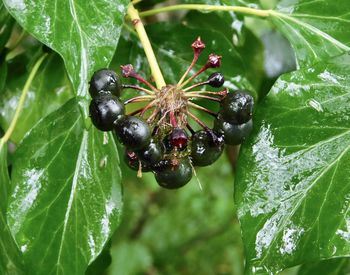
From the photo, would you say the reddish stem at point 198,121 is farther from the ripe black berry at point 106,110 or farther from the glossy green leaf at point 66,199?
the glossy green leaf at point 66,199

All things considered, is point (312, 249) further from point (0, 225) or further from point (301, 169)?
point (0, 225)

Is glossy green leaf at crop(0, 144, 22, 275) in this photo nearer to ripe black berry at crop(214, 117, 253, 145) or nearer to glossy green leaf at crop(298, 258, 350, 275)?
ripe black berry at crop(214, 117, 253, 145)

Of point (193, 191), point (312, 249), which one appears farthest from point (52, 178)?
point (193, 191)

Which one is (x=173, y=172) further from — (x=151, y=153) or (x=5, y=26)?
(x=5, y=26)

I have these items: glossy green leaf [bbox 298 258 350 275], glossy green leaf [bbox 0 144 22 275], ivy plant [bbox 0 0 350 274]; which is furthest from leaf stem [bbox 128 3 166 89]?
glossy green leaf [bbox 298 258 350 275]

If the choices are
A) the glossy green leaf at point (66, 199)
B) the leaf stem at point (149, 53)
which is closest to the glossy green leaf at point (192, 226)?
the glossy green leaf at point (66, 199)

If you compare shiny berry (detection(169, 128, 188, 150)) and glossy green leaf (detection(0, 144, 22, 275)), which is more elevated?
shiny berry (detection(169, 128, 188, 150))
